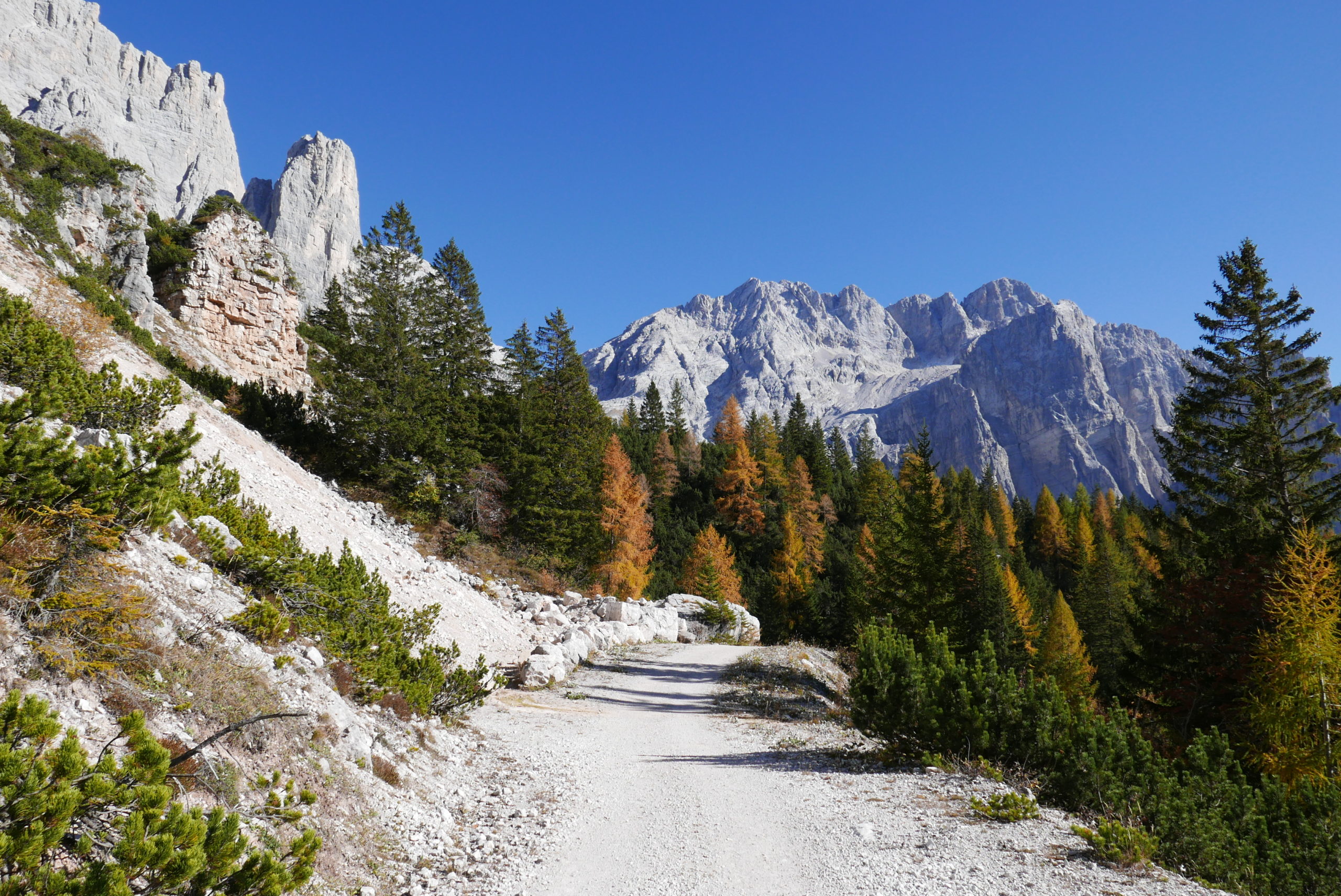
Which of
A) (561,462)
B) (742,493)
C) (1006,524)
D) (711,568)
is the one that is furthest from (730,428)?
(561,462)

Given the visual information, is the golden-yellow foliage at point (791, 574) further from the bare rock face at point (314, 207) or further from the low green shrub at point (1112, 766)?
the bare rock face at point (314, 207)

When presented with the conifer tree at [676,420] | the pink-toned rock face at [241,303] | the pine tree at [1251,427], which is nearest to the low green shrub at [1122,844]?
the pine tree at [1251,427]

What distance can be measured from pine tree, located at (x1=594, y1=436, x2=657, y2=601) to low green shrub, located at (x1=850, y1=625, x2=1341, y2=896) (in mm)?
22158

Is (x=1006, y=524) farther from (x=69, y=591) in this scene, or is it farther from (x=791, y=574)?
(x=69, y=591)

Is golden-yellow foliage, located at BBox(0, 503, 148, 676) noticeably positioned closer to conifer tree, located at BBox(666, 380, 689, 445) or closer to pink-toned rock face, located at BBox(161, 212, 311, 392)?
pink-toned rock face, located at BBox(161, 212, 311, 392)

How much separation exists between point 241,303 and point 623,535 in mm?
25579

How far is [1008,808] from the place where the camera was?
652cm

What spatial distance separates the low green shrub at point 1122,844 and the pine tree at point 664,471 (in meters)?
45.9

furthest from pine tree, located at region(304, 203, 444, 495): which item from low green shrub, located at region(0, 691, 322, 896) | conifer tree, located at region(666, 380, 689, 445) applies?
conifer tree, located at region(666, 380, 689, 445)

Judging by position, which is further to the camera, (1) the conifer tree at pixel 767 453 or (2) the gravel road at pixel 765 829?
(1) the conifer tree at pixel 767 453

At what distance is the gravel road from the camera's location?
17.0 ft

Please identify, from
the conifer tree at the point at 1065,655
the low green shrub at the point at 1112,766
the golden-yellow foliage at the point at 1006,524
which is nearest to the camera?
the low green shrub at the point at 1112,766

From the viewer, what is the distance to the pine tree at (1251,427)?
17.5 metres

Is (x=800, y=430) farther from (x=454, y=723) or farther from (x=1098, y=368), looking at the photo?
(x=1098, y=368)
